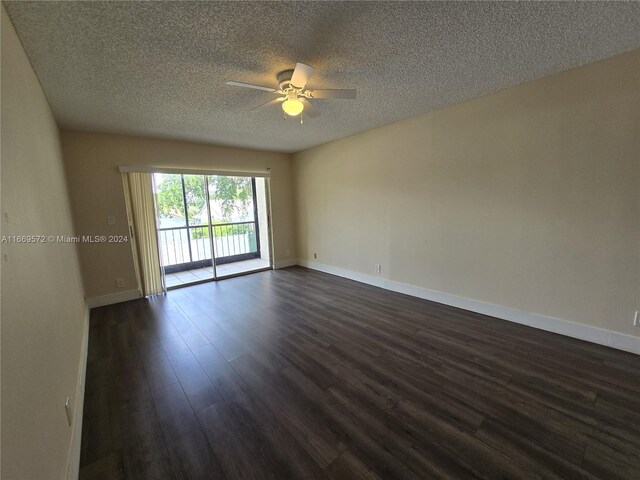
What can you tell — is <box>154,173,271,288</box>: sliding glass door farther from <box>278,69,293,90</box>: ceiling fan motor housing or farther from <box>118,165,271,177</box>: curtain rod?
<box>278,69,293,90</box>: ceiling fan motor housing

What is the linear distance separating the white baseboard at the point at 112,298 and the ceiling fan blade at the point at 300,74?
384cm

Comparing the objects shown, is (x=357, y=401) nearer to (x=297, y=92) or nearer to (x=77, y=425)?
(x=77, y=425)

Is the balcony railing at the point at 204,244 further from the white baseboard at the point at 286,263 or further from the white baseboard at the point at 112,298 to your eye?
the white baseboard at the point at 112,298

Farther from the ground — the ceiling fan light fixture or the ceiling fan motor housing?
the ceiling fan motor housing

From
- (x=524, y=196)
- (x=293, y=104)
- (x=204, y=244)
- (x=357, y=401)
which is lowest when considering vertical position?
(x=357, y=401)

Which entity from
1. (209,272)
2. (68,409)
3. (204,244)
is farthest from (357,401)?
(204,244)

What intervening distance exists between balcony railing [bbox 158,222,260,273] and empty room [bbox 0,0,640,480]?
1573mm

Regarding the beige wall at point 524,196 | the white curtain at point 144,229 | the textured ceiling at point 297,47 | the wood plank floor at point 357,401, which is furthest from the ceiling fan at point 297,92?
the white curtain at point 144,229

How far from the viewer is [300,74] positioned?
1.90 meters

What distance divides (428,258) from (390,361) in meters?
1.72

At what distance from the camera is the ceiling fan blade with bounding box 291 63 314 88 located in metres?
1.82

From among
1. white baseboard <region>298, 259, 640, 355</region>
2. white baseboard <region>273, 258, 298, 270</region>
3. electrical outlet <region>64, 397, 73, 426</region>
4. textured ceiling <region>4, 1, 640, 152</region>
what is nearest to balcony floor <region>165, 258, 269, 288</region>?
white baseboard <region>273, 258, 298, 270</region>

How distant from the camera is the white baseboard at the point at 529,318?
7.57 feet

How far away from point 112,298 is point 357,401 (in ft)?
12.6
